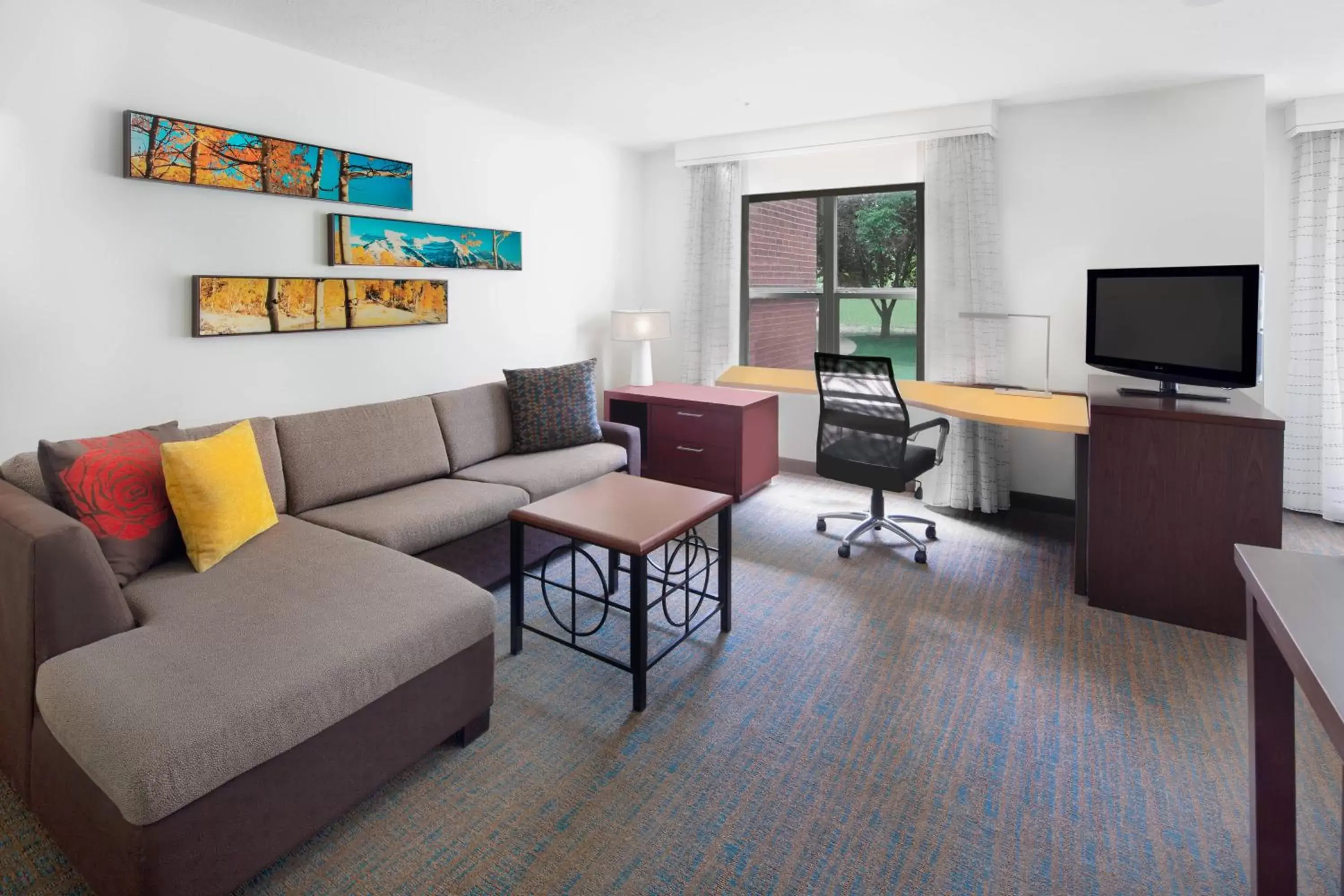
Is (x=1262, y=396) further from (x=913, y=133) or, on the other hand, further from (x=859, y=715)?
(x=859, y=715)

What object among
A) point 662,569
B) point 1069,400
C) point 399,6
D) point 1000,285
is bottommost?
point 662,569

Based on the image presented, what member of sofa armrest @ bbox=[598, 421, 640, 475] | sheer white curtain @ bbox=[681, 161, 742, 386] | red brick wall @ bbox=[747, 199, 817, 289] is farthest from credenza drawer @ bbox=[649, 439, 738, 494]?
red brick wall @ bbox=[747, 199, 817, 289]

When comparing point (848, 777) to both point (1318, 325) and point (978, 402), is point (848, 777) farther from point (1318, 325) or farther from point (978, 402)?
point (1318, 325)

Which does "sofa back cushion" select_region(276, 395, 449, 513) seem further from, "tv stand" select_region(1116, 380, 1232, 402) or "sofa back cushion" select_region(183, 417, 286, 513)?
"tv stand" select_region(1116, 380, 1232, 402)

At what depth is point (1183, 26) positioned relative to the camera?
283cm

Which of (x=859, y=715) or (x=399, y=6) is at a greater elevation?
(x=399, y=6)

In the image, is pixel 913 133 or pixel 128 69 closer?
pixel 128 69

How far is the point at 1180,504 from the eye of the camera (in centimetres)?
274

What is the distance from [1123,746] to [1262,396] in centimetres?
280

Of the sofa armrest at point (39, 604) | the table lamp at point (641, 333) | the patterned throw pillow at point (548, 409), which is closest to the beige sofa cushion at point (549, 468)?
the patterned throw pillow at point (548, 409)

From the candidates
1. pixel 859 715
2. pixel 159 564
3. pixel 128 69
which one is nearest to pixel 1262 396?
pixel 859 715

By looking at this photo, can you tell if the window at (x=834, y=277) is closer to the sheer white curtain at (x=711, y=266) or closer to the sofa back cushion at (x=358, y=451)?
the sheer white curtain at (x=711, y=266)

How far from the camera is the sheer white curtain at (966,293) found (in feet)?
13.5

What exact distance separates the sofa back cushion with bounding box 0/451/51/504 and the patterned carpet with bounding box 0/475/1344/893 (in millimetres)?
868
